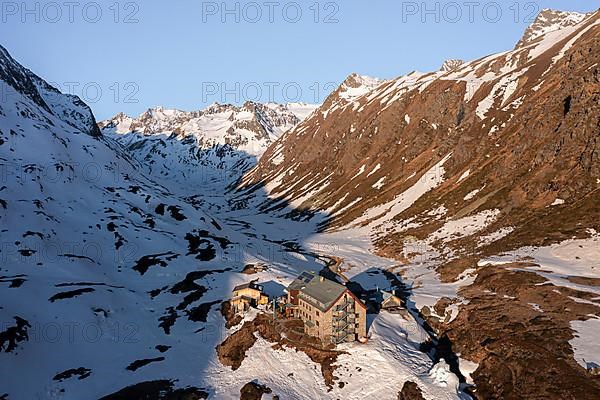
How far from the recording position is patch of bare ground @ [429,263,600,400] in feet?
119

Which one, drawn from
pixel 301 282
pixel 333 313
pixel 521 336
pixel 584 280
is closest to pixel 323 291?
pixel 333 313

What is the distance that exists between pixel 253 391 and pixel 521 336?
27.4 m

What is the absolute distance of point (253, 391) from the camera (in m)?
40.8

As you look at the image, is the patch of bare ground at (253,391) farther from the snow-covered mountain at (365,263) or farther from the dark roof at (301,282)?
the dark roof at (301,282)

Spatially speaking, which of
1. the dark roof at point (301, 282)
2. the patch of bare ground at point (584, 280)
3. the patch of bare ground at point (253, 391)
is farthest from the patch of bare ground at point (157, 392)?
the patch of bare ground at point (584, 280)

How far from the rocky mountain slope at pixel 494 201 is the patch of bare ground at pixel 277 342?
14588 mm

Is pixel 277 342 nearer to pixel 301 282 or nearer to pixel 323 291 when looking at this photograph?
pixel 323 291

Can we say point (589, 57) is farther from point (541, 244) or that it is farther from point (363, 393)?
point (363, 393)

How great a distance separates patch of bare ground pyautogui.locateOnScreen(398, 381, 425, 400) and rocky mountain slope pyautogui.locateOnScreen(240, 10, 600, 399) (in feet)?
19.2

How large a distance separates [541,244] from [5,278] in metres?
79.0

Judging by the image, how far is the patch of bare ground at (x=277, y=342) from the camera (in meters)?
45.1

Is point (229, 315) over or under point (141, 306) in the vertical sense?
under

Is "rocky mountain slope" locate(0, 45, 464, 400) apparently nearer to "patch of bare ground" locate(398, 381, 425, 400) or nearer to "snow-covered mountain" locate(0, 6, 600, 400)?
"snow-covered mountain" locate(0, 6, 600, 400)

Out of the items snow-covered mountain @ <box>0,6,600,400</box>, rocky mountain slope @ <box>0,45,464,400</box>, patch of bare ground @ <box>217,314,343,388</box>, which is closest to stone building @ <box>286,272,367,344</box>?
patch of bare ground @ <box>217,314,343,388</box>
